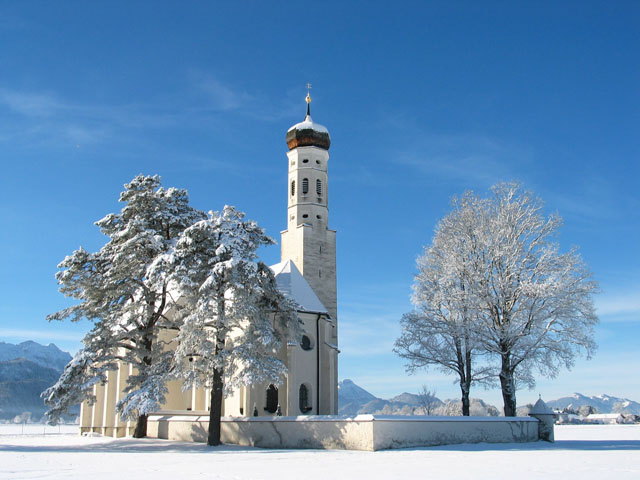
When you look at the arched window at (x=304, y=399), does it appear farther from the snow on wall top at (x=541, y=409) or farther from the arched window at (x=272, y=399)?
the snow on wall top at (x=541, y=409)

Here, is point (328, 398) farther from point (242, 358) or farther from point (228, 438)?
point (242, 358)

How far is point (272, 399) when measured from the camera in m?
31.0

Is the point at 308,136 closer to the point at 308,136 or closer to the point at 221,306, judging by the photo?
the point at 308,136

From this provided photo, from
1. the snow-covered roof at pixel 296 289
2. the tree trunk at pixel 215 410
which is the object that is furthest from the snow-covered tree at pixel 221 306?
the snow-covered roof at pixel 296 289

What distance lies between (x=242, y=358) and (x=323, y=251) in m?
20.4

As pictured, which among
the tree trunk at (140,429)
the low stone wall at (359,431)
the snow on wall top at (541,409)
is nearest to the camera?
the low stone wall at (359,431)

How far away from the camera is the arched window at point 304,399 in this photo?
104ft

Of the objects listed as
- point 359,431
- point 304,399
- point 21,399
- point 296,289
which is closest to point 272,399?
point 304,399

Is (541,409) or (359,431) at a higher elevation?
(541,409)

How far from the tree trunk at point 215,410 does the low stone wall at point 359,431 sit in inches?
52.6

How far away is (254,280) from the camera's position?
962 inches

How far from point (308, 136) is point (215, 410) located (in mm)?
26259
